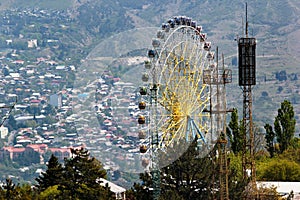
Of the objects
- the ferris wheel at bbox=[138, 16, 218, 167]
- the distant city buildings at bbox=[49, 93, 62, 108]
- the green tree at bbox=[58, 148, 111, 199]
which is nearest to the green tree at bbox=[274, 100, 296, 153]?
the ferris wheel at bbox=[138, 16, 218, 167]

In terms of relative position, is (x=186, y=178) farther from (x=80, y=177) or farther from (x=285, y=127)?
(x=285, y=127)

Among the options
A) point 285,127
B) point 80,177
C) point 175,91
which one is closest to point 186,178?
point 80,177

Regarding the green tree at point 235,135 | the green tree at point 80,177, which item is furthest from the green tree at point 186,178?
the green tree at point 235,135

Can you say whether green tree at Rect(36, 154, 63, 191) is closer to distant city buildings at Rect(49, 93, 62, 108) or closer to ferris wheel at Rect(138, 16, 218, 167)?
ferris wheel at Rect(138, 16, 218, 167)

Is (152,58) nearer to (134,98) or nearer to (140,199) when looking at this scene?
(140,199)

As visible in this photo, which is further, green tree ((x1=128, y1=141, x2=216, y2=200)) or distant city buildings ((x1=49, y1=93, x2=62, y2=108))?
distant city buildings ((x1=49, y1=93, x2=62, y2=108))

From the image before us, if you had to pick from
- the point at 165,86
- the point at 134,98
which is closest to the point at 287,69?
the point at 134,98

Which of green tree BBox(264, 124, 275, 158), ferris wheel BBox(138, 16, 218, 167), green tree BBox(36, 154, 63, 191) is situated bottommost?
green tree BBox(36, 154, 63, 191)
